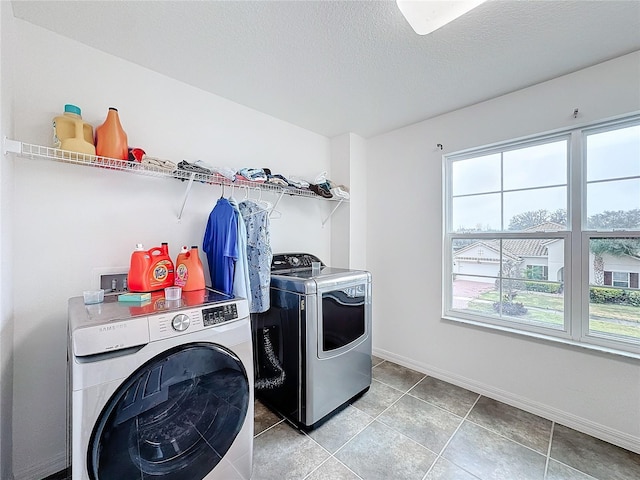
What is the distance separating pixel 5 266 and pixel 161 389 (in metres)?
0.90

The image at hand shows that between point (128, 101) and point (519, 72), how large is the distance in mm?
2597

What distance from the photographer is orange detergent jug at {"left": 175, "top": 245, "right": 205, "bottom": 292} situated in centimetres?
157

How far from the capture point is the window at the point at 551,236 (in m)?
1.74

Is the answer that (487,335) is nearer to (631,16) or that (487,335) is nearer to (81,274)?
(631,16)

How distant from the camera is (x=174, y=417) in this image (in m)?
1.17

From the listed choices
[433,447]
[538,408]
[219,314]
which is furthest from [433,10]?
[538,408]

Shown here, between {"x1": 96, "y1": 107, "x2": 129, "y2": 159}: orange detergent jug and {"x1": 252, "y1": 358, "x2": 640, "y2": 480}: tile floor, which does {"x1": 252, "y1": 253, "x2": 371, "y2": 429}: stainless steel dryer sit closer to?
{"x1": 252, "y1": 358, "x2": 640, "y2": 480}: tile floor

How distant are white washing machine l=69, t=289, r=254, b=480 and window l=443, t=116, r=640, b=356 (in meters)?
1.97

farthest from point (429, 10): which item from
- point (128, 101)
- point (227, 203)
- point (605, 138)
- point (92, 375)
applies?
point (92, 375)

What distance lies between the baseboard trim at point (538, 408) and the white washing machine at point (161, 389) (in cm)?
184

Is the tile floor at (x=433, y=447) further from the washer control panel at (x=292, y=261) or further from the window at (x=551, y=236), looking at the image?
the washer control panel at (x=292, y=261)

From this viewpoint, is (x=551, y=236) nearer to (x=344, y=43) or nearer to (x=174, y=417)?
(x=344, y=43)

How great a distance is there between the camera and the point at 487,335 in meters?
2.21

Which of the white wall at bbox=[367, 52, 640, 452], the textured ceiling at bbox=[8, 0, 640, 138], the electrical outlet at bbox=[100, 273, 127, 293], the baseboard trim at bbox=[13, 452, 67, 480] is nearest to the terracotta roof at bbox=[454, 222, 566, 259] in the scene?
the white wall at bbox=[367, 52, 640, 452]
